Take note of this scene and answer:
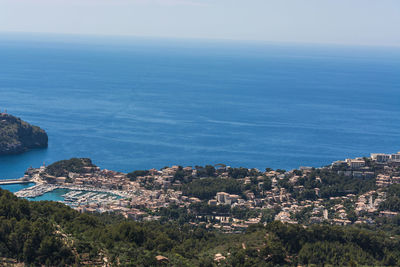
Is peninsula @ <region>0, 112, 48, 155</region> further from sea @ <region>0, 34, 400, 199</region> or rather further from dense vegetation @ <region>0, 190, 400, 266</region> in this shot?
dense vegetation @ <region>0, 190, 400, 266</region>

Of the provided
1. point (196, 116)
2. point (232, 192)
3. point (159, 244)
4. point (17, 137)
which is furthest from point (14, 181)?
point (196, 116)

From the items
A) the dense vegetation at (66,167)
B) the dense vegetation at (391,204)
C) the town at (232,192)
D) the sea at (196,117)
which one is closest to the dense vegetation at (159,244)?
the town at (232,192)

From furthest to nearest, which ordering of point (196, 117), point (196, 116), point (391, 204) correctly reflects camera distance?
point (196, 116)
point (196, 117)
point (391, 204)

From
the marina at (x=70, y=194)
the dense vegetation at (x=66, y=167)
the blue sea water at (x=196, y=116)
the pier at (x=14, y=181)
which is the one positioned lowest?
the pier at (x=14, y=181)

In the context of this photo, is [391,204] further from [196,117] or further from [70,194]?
[196,117]

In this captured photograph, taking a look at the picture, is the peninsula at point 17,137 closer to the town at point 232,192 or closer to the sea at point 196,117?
the sea at point 196,117

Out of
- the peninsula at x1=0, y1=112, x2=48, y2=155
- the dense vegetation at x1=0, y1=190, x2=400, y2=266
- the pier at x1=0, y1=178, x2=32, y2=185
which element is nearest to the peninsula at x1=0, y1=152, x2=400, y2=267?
the dense vegetation at x1=0, y1=190, x2=400, y2=266
